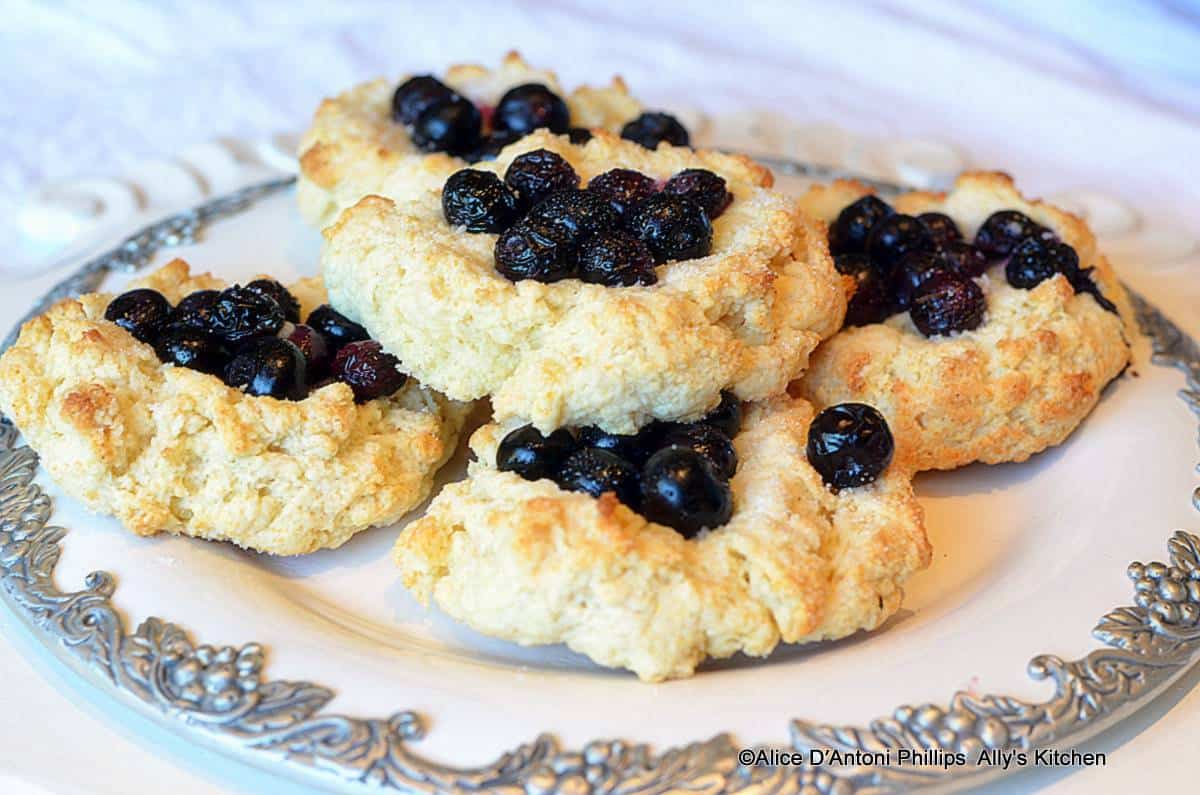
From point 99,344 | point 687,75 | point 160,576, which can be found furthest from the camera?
point 687,75

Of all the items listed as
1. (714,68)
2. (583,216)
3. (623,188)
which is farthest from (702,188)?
(714,68)

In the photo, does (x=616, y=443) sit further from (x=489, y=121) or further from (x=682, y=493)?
(x=489, y=121)

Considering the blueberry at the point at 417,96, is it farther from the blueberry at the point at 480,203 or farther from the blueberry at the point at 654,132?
the blueberry at the point at 480,203

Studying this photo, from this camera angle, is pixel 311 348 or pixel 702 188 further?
pixel 702 188

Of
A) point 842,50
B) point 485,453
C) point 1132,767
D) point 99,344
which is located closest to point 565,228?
point 485,453

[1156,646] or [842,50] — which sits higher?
[1156,646]

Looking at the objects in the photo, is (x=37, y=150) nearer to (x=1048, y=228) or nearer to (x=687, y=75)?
(x=687, y=75)
